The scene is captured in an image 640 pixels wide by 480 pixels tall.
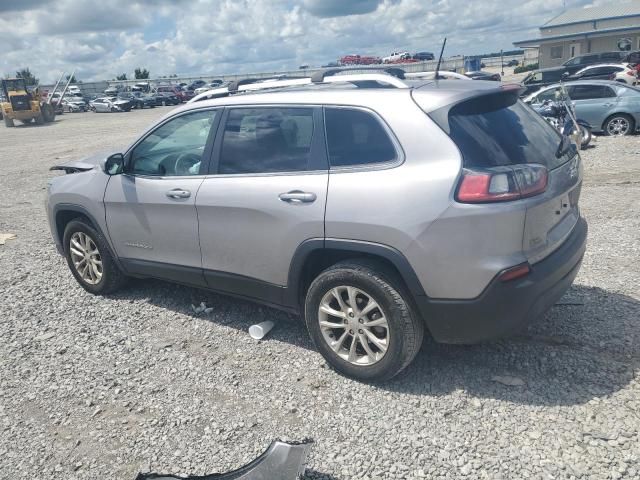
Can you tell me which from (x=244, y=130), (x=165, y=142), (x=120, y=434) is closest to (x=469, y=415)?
(x=120, y=434)

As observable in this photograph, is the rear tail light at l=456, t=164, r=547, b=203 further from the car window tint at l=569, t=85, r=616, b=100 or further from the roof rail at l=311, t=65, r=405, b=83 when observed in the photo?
the car window tint at l=569, t=85, r=616, b=100

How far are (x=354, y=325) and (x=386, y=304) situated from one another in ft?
1.03

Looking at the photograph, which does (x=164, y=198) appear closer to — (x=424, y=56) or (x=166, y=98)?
(x=166, y=98)

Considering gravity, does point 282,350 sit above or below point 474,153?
below

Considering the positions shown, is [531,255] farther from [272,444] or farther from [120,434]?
[120,434]

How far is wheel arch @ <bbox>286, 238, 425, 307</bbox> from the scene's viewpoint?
3137mm

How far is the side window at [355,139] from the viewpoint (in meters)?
3.25

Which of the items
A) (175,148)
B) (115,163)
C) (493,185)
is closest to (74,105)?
(115,163)

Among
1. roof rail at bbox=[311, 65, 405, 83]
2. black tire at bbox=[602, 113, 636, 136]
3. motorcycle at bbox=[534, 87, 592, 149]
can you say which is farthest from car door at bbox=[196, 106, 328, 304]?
black tire at bbox=[602, 113, 636, 136]

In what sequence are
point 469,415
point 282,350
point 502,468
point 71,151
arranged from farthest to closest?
point 71,151 < point 282,350 < point 469,415 < point 502,468

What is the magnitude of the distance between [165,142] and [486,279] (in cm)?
286

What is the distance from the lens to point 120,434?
10.6 ft

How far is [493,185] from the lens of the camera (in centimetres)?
A: 290

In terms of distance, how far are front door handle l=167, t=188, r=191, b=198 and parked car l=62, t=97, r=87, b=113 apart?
169 feet
